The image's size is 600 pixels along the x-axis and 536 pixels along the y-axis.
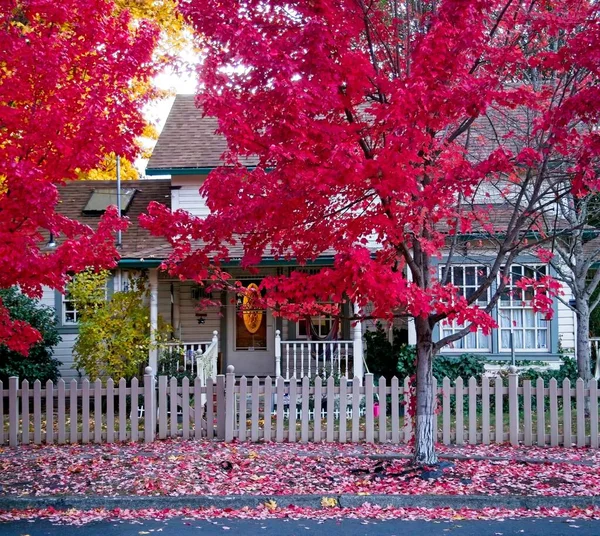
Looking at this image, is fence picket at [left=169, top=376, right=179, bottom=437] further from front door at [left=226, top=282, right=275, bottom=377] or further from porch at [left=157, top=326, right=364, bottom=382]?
front door at [left=226, top=282, right=275, bottom=377]

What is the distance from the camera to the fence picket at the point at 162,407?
11062 millimetres

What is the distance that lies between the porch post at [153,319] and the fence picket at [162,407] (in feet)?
9.38

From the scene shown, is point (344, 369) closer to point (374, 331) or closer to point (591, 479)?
point (374, 331)

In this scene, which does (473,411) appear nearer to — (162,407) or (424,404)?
(424,404)

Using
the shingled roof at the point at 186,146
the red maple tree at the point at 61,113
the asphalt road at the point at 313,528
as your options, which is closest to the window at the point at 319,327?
the shingled roof at the point at 186,146

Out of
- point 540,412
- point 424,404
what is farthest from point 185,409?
point 540,412

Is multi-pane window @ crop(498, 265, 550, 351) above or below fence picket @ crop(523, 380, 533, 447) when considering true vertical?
above

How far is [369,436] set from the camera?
11.0 m

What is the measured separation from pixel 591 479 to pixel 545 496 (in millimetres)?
1111

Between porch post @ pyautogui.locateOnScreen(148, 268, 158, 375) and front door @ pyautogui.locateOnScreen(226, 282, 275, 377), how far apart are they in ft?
8.26

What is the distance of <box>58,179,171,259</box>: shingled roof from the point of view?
630 inches

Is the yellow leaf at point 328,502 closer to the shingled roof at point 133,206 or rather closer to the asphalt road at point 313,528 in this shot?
the asphalt road at point 313,528

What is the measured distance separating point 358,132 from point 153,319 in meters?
8.44

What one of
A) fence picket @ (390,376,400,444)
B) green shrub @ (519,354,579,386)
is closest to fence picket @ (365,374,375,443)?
fence picket @ (390,376,400,444)
